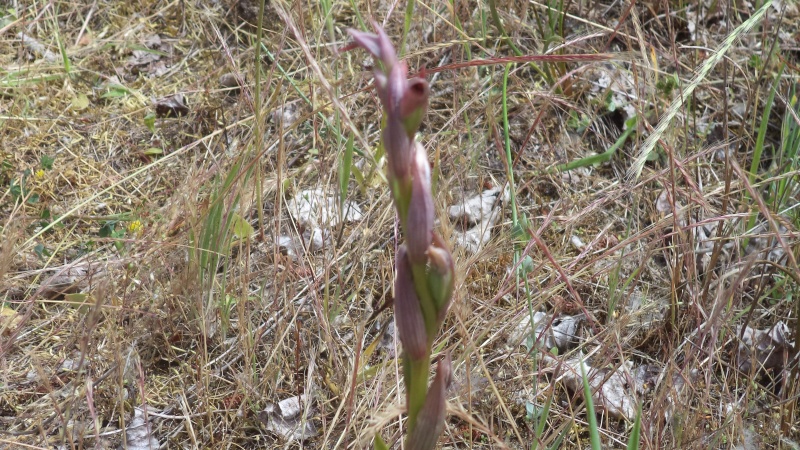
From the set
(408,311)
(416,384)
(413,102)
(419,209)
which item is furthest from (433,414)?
(413,102)

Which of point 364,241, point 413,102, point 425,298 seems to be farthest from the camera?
point 364,241

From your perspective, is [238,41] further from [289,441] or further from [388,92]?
[388,92]

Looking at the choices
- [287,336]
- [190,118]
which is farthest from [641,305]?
[190,118]

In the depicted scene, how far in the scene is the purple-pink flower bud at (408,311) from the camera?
902mm

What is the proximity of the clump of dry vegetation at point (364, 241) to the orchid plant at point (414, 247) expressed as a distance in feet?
1.12

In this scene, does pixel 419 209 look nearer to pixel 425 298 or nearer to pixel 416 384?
pixel 425 298

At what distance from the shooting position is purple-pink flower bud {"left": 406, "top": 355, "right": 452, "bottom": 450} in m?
0.97

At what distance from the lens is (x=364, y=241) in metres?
2.09

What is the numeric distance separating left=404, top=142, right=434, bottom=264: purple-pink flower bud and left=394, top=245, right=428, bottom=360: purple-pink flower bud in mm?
33

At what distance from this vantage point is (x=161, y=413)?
1.80 m

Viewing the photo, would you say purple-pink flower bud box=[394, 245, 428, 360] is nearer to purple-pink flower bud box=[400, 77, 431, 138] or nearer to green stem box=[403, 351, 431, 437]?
green stem box=[403, 351, 431, 437]

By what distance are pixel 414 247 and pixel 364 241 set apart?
4.03ft

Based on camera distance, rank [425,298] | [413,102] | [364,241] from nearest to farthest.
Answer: [413,102] → [425,298] → [364,241]

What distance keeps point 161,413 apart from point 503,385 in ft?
2.85
